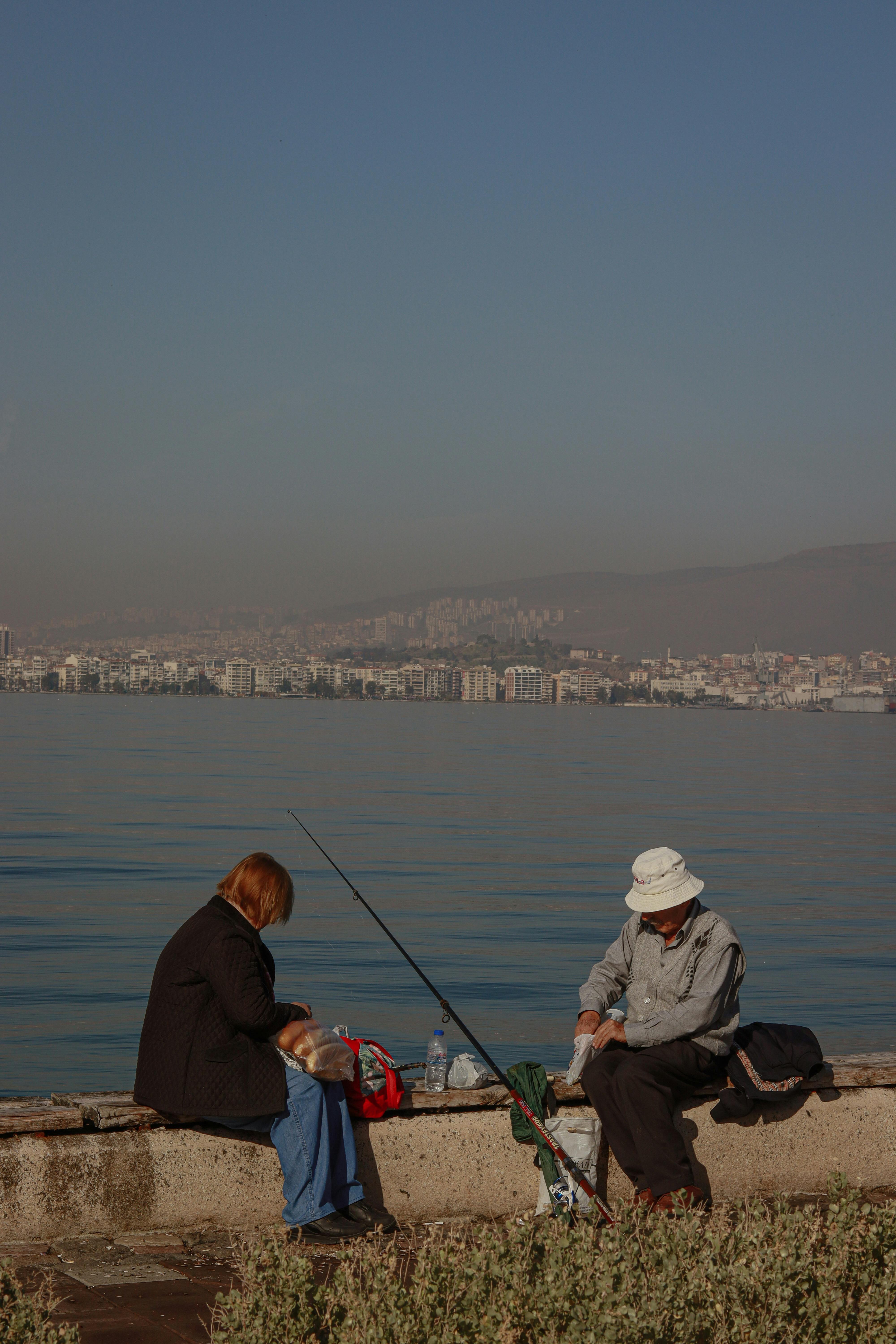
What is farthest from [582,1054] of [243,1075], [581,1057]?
[243,1075]

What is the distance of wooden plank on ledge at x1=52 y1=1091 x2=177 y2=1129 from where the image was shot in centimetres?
405

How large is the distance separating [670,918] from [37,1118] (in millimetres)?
1953

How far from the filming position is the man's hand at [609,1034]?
14.3 feet

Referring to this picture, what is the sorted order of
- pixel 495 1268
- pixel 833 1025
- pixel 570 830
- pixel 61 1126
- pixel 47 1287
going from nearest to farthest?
pixel 495 1268 → pixel 47 1287 → pixel 61 1126 → pixel 833 1025 → pixel 570 830

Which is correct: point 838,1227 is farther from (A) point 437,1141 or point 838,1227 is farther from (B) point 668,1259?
(A) point 437,1141

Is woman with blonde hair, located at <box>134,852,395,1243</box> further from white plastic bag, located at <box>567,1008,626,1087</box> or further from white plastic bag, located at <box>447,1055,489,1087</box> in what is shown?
white plastic bag, located at <box>567,1008,626,1087</box>

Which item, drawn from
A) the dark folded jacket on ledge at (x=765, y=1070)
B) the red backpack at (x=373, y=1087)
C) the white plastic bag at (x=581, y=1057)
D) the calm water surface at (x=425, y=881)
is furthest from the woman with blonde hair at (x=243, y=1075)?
the calm water surface at (x=425, y=881)

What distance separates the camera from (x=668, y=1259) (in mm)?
2898

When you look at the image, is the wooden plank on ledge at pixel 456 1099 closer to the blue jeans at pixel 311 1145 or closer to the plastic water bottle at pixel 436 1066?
the plastic water bottle at pixel 436 1066

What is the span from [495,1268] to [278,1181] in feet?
4.96

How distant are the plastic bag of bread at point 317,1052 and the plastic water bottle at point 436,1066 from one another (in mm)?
421

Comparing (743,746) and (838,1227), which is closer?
(838,1227)

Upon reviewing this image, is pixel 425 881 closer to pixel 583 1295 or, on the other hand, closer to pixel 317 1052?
pixel 317 1052

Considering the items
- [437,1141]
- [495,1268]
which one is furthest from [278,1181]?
[495,1268]
